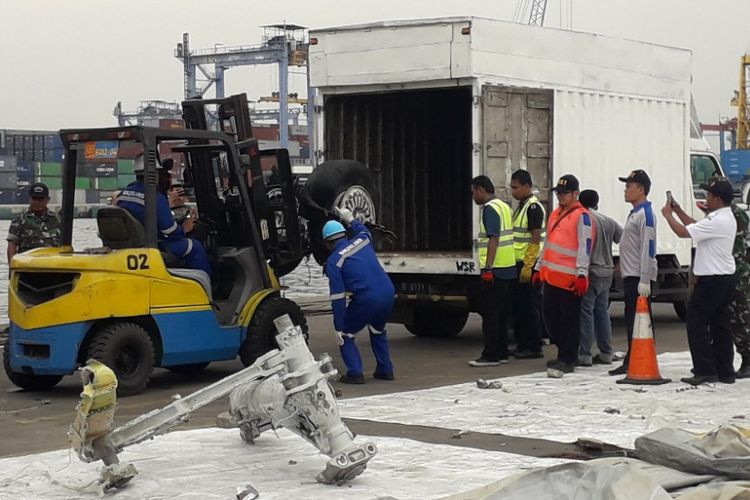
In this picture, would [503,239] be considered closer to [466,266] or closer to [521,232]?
[521,232]

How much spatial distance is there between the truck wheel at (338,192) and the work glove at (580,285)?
2.41 m

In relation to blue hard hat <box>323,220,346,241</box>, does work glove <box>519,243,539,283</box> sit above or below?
below

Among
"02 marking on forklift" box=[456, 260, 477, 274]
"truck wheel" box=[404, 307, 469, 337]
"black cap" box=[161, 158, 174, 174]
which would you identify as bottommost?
"truck wheel" box=[404, 307, 469, 337]

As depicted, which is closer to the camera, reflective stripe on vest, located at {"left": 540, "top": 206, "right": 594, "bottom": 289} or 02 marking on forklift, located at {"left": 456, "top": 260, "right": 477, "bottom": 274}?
reflective stripe on vest, located at {"left": 540, "top": 206, "right": 594, "bottom": 289}

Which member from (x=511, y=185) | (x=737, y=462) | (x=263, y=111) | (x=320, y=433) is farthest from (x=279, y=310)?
(x=263, y=111)

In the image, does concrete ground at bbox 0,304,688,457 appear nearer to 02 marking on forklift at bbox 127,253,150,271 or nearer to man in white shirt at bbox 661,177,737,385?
02 marking on forklift at bbox 127,253,150,271

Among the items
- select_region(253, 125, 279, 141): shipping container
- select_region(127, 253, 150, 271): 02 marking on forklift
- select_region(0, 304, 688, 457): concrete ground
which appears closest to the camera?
select_region(0, 304, 688, 457): concrete ground

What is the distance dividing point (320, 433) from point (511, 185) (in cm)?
608

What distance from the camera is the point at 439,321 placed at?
50.1 feet

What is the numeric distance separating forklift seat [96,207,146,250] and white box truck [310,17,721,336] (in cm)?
297

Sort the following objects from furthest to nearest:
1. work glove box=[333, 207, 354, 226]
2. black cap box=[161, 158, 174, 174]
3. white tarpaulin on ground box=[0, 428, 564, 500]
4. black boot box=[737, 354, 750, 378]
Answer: black cap box=[161, 158, 174, 174], work glove box=[333, 207, 354, 226], black boot box=[737, 354, 750, 378], white tarpaulin on ground box=[0, 428, 564, 500]

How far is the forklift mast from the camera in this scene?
469 inches

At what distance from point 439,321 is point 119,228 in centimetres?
540

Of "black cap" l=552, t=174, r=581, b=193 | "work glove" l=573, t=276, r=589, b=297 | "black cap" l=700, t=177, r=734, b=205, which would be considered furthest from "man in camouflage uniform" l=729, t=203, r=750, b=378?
"black cap" l=552, t=174, r=581, b=193
